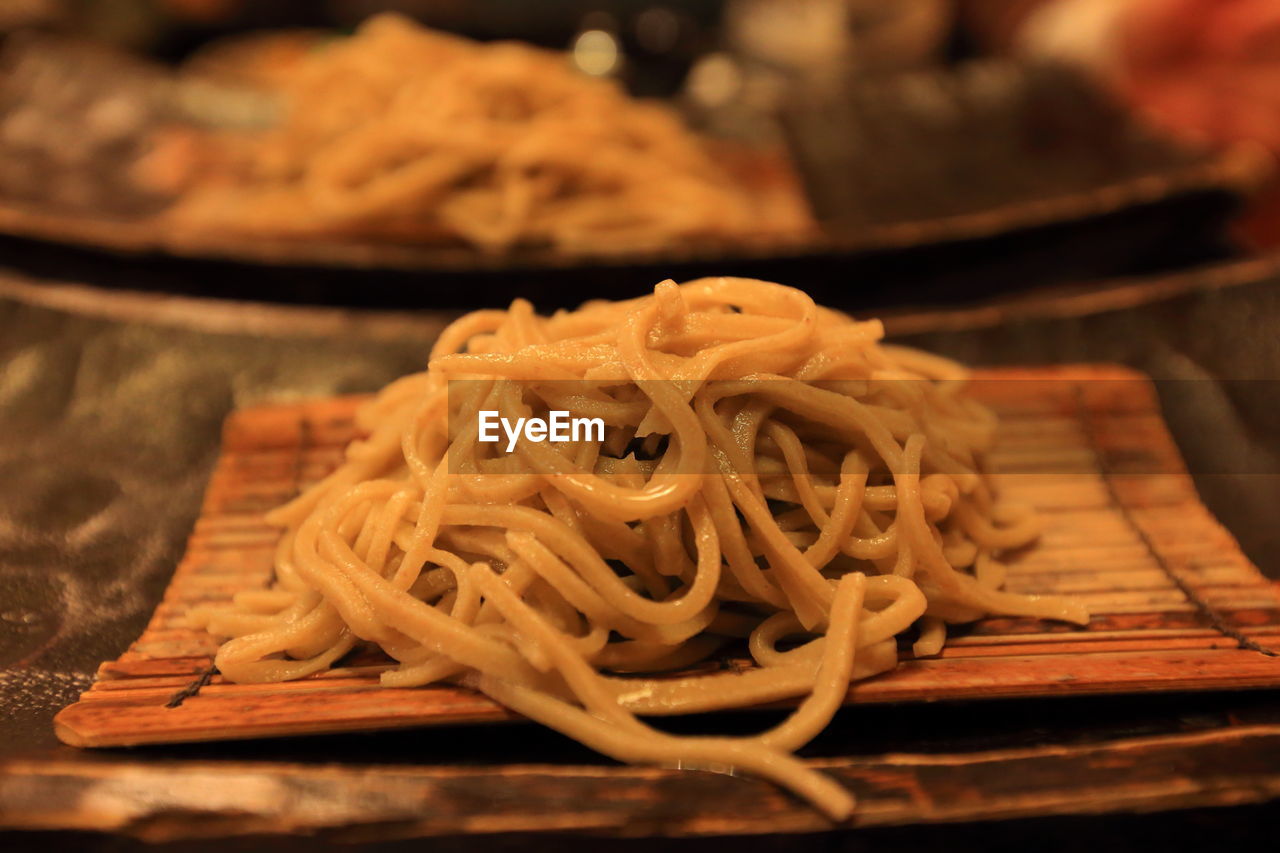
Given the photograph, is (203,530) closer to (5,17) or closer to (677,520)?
(677,520)

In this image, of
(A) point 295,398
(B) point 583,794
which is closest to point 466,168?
(A) point 295,398

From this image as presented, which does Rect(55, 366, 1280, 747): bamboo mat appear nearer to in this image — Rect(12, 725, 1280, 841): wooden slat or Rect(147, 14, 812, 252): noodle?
Rect(12, 725, 1280, 841): wooden slat

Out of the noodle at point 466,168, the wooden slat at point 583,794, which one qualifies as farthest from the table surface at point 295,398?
the noodle at point 466,168

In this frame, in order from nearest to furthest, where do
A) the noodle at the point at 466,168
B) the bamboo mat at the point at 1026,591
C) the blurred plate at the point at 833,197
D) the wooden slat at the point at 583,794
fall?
the wooden slat at the point at 583,794
the bamboo mat at the point at 1026,591
the blurred plate at the point at 833,197
the noodle at the point at 466,168

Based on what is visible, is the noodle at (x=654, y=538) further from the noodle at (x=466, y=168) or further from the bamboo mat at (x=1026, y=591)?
the noodle at (x=466, y=168)

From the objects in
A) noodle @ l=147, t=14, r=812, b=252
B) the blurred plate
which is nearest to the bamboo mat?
the blurred plate

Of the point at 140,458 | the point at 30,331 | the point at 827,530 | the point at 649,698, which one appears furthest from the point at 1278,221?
the point at 30,331
